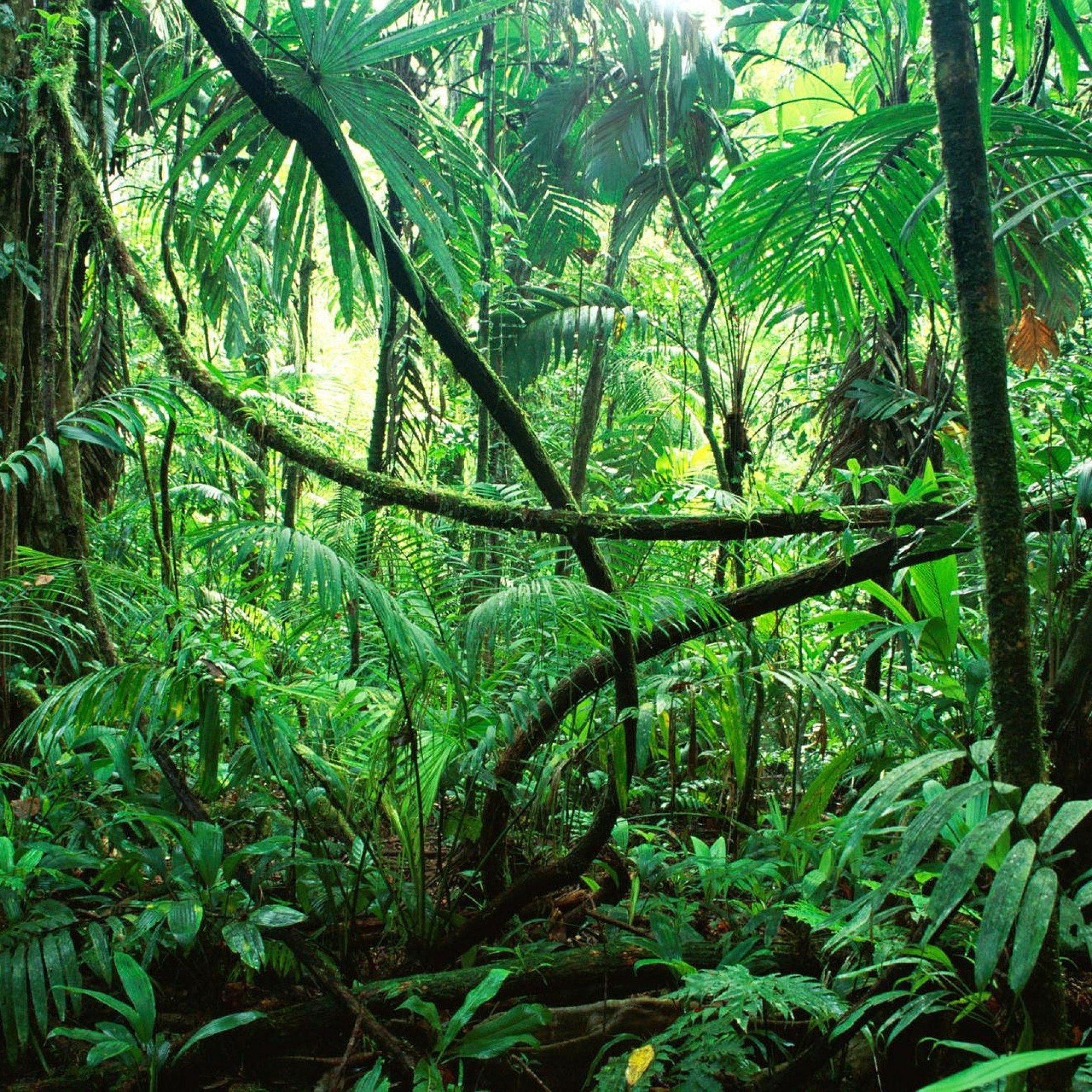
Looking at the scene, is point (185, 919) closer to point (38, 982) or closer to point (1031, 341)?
point (38, 982)

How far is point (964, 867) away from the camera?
2.48 ft

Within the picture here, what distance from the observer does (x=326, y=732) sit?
92.9 inches

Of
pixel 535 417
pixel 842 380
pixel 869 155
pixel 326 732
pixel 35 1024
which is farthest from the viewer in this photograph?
pixel 535 417

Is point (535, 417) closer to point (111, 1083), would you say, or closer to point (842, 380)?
point (842, 380)

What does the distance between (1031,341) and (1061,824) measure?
3.48 m

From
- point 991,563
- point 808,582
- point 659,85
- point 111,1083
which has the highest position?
point 659,85

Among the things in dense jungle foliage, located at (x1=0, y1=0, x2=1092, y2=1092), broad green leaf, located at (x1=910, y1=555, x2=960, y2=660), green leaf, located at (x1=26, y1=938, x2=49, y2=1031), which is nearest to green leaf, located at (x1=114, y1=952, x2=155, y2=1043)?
dense jungle foliage, located at (x1=0, y1=0, x2=1092, y2=1092)

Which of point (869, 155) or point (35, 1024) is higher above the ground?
point (869, 155)

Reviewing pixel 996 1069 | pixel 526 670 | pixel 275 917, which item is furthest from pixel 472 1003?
pixel 996 1069

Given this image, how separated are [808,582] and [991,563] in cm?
132

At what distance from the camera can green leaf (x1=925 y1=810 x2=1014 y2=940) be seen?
74 centimetres

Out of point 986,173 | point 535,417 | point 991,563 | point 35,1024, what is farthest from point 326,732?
point 535,417

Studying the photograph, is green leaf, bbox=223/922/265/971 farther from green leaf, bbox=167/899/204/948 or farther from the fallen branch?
the fallen branch

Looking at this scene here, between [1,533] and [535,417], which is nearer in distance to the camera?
[1,533]
